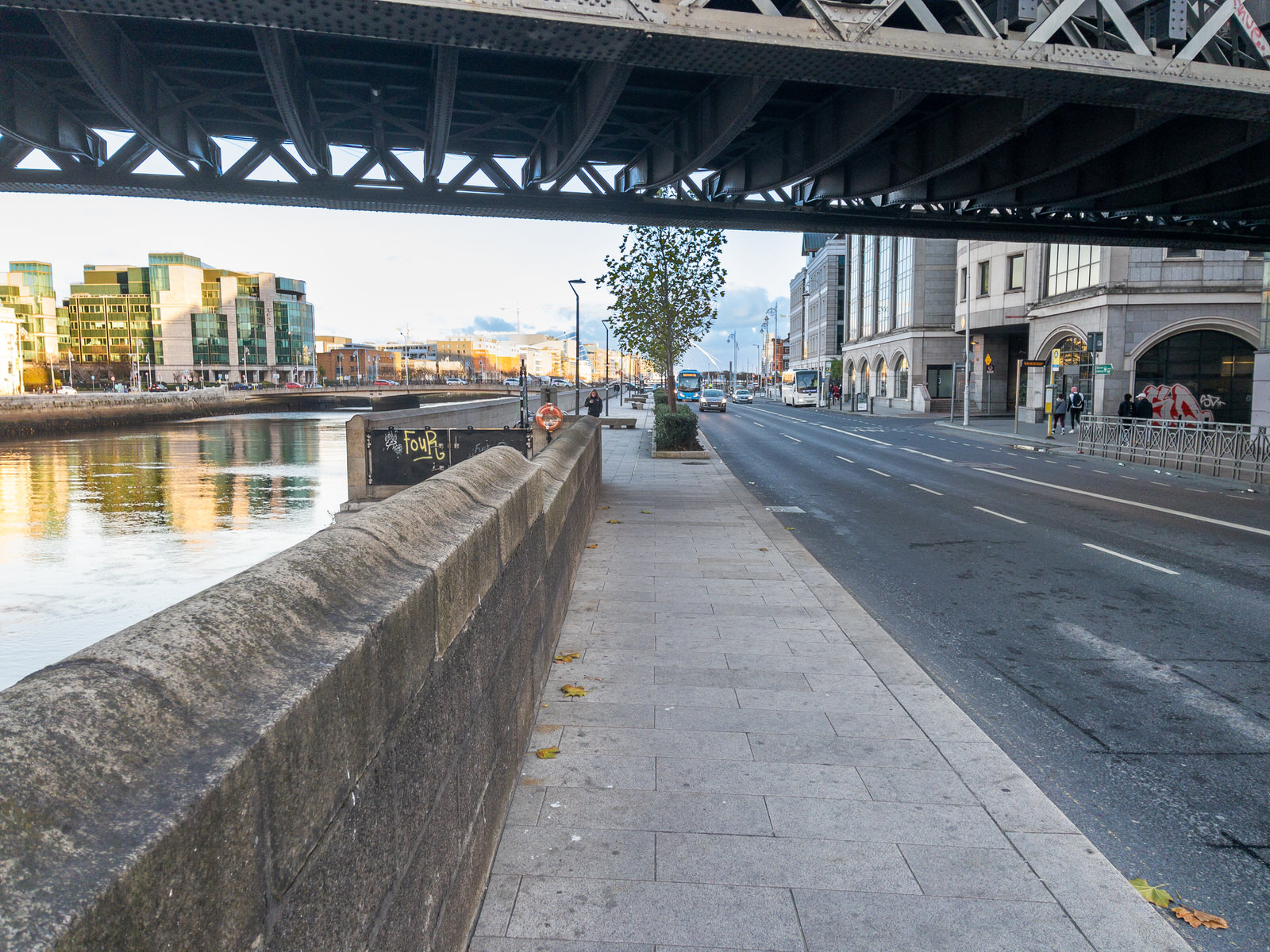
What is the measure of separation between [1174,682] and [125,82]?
551 inches

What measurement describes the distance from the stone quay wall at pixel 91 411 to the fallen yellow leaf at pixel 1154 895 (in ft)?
217

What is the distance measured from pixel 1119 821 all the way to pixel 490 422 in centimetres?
2702

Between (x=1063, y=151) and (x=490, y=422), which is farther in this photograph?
(x=490, y=422)

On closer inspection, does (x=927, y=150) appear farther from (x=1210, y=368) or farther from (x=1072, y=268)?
(x=1072, y=268)

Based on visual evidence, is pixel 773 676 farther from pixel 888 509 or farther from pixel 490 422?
pixel 490 422

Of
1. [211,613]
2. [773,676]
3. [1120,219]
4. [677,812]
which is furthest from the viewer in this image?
[1120,219]

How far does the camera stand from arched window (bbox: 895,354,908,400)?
229 ft

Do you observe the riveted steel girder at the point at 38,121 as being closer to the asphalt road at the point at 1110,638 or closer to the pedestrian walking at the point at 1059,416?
the asphalt road at the point at 1110,638

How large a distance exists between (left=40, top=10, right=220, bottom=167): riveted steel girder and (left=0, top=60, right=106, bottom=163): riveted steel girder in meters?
1.50

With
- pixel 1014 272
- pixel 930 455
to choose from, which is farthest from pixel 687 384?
pixel 930 455

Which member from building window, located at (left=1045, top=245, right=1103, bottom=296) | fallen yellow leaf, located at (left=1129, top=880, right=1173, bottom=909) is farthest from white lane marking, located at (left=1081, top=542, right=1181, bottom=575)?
building window, located at (left=1045, top=245, right=1103, bottom=296)

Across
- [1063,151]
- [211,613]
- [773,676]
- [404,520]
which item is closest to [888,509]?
[1063,151]

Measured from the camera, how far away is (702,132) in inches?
553

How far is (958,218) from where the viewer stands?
62.5 feet
